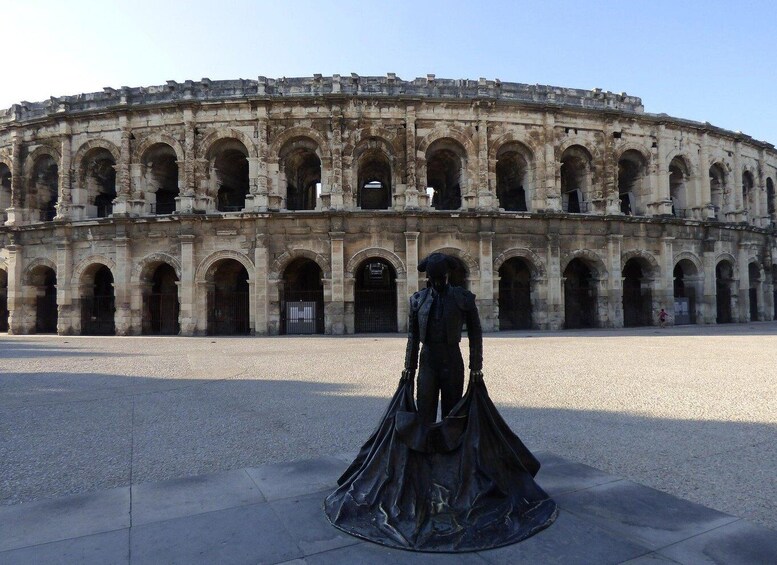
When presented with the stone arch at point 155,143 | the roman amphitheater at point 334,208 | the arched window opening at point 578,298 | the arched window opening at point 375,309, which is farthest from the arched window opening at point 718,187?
the stone arch at point 155,143

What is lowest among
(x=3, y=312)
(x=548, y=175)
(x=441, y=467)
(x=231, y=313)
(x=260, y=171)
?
(x=441, y=467)

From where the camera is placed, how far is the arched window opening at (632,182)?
22495mm

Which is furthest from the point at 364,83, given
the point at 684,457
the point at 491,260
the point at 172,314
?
the point at 684,457

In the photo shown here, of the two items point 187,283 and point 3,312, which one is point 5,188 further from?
point 187,283

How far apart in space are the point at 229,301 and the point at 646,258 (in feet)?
69.8

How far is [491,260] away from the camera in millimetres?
19516

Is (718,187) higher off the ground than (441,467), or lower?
higher

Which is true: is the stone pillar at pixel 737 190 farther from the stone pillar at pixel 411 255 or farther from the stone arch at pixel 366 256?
the stone arch at pixel 366 256

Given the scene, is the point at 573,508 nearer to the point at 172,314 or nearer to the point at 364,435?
the point at 364,435

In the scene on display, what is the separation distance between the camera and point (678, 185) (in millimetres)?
23922

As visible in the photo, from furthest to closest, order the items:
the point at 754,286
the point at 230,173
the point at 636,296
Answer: the point at 754,286, the point at 636,296, the point at 230,173

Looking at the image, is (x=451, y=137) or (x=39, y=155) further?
(x=39, y=155)

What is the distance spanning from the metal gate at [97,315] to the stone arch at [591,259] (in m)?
22.2

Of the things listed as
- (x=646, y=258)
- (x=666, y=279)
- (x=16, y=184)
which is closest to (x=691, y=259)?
(x=666, y=279)
